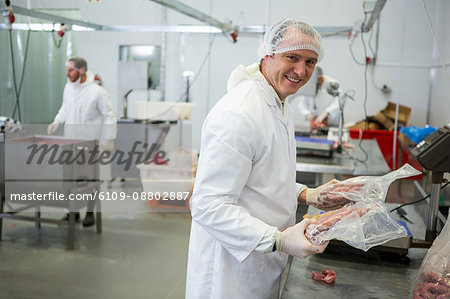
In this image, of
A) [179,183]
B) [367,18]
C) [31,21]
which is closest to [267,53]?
[367,18]

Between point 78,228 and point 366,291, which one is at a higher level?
point 366,291

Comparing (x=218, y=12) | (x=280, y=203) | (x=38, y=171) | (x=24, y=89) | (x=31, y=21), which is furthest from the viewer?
(x=218, y=12)

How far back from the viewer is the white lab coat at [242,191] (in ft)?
3.51

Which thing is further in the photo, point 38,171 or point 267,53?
point 38,171

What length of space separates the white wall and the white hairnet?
3.31 metres

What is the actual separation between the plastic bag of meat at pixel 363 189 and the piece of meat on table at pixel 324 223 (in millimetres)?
123

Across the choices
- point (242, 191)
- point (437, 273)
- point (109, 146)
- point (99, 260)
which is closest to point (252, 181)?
point (242, 191)

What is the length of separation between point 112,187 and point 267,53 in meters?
3.82

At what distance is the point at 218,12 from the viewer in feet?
14.8

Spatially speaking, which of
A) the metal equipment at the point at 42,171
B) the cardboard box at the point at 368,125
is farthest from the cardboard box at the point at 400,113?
the metal equipment at the point at 42,171

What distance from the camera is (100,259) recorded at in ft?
10.1

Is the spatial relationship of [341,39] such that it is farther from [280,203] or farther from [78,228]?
[280,203]

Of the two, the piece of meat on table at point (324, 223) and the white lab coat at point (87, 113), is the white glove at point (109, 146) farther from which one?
the piece of meat on table at point (324, 223)

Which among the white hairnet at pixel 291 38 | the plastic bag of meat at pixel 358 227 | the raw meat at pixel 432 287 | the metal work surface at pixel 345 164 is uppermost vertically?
the white hairnet at pixel 291 38
